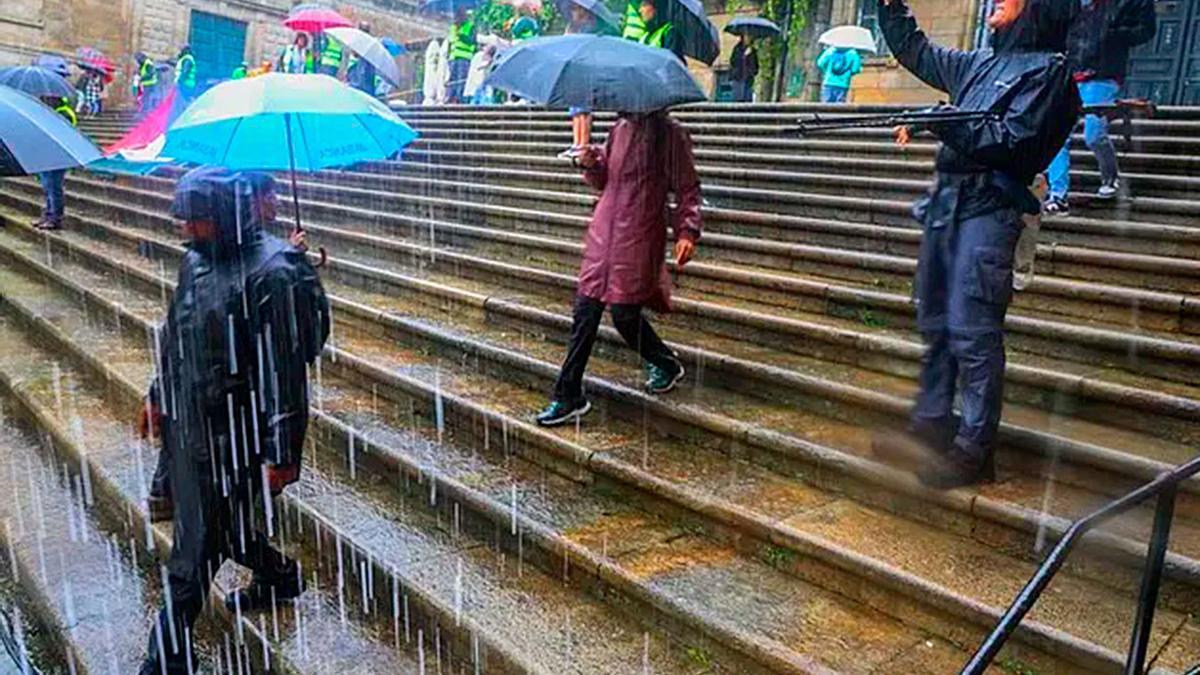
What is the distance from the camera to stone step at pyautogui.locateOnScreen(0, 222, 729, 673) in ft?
10.2

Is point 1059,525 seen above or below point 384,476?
above

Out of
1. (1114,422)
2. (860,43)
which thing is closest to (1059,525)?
(1114,422)

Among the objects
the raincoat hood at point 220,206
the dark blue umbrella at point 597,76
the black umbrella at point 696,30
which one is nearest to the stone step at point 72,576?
the raincoat hood at point 220,206

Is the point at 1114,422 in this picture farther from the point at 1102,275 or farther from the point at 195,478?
the point at 195,478

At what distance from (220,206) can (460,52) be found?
1380 cm

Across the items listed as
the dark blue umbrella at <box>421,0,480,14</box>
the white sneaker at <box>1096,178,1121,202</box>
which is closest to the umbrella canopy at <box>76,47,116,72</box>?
the dark blue umbrella at <box>421,0,480,14</box>

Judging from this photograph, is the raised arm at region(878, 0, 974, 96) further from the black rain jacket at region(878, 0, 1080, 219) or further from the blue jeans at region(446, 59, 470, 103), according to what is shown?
the blue jeans at region(446, 59, 470, 103)

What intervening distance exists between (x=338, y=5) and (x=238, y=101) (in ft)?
96.6

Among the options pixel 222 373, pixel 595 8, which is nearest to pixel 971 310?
pixel 222 373

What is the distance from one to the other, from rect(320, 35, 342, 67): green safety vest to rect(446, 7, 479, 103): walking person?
7.50 ft

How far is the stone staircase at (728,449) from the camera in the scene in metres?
3.04

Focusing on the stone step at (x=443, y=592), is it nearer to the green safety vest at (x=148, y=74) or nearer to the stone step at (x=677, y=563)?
the stone step at (x=677, y=563)

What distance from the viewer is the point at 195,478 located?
10.0 ft

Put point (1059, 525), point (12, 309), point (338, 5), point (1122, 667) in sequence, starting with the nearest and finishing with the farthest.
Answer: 1. point (1122, 667)
2. point (1059, 525)
3. point (12, 309)
4. point (338, 5)
